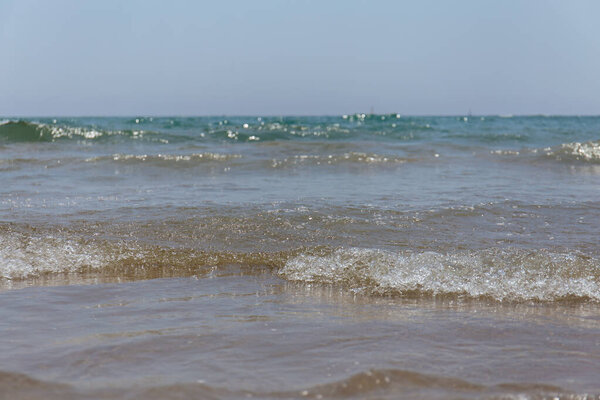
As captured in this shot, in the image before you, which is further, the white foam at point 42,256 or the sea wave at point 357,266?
the white foam at point 42,256

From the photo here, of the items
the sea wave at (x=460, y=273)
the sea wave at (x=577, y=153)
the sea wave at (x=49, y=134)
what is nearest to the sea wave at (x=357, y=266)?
the sea wave at (x=460, y=273)

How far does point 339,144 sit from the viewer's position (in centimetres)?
1396

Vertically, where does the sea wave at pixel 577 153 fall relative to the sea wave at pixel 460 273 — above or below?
above

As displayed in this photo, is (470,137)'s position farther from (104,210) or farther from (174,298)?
(174,298)

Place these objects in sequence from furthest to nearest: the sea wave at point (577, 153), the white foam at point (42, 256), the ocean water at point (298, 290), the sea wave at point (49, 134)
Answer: the sea wave at point (49, 134) → the sea wave at point (577, 153) → the white foam at point (42, 256) → the ocean water at point (298, 290)

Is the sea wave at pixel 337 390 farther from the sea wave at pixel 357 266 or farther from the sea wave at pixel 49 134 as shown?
the sea wave at pixel 49 134

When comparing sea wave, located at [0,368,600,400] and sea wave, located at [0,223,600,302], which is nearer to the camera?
sea wave, located at [0,368,600,400]

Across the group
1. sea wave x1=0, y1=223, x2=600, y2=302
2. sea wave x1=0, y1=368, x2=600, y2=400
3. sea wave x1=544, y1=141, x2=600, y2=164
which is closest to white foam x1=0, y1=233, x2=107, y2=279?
sea wave x1=0, y1=223, x2=600, y2=302

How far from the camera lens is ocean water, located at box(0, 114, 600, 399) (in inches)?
78.1

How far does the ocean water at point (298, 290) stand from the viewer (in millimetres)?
1984

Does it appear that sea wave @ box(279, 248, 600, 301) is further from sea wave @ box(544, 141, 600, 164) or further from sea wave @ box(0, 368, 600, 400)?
sea wave @ box(544, 141, 600, 164)

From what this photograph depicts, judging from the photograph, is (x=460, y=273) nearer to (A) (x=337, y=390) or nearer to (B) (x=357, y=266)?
(B) (x=357, y=266)

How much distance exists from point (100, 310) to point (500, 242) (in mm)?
2782

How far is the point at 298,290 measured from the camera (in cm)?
336
